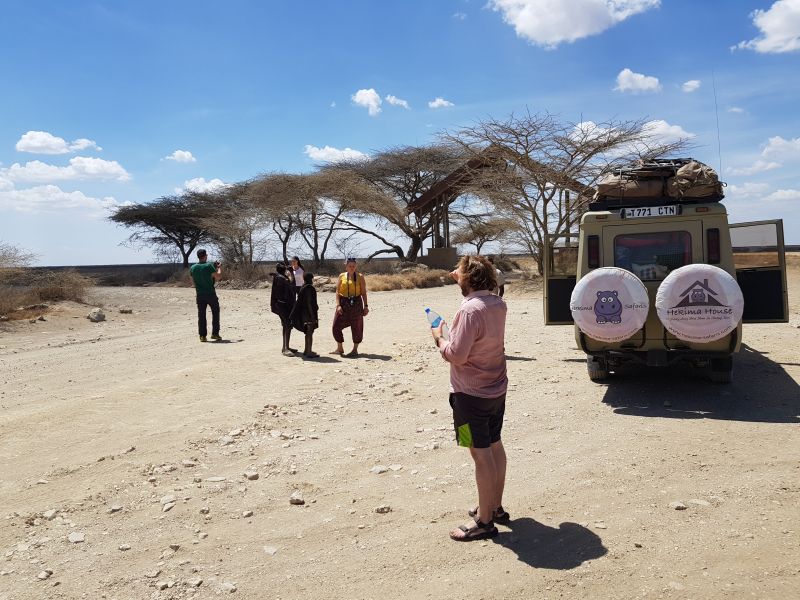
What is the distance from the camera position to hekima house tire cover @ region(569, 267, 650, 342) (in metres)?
6.71

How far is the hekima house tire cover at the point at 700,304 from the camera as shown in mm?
6527

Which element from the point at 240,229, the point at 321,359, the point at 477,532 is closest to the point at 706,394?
the point at 477,532

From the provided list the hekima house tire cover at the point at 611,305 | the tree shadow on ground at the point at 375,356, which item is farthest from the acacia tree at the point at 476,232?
the hekima house tire cover at the point at 611,305

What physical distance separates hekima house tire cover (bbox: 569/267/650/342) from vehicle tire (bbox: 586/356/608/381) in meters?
→ 0.99

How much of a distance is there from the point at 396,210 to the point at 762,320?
28206mm

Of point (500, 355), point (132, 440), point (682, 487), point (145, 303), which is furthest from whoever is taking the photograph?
point (145, 303)

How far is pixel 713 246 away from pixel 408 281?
796 inches

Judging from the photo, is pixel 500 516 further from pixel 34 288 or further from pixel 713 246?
pixel 34 288

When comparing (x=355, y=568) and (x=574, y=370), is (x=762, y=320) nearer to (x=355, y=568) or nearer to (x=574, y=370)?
(x=574, y=370)

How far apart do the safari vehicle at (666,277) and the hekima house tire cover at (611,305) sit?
0.01 metres

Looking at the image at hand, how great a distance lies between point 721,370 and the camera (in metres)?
7.56

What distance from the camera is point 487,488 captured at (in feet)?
12.8

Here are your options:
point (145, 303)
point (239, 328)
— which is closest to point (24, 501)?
point (239, 328)

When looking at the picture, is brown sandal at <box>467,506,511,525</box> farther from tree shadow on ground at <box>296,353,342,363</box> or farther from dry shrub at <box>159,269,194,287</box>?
dry shrub at <box>159,269,194,287</box>
